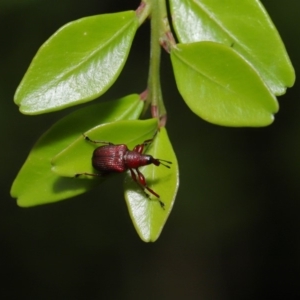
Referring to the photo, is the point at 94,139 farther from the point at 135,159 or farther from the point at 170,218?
the point at 170,218

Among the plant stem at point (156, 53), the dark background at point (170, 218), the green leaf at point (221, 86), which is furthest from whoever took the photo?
the dark background at point (170, 218)

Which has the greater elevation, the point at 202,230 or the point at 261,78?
the point at 261,78

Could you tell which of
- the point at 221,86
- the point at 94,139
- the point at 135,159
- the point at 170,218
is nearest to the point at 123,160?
the point at 135,159

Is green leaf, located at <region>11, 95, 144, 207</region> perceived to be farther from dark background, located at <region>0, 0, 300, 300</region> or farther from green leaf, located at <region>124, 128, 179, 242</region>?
dark background, located at <region>0, 0, 300, 300</region>

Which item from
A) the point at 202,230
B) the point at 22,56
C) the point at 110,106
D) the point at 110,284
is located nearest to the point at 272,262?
the point at 202,230

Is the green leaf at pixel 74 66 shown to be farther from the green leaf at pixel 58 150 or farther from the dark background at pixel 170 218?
the dark background at pixel 170 218

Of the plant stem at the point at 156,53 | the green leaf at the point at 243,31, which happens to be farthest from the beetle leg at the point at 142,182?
the green leaf at the point at 243,31

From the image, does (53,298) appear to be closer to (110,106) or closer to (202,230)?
(202,230)
